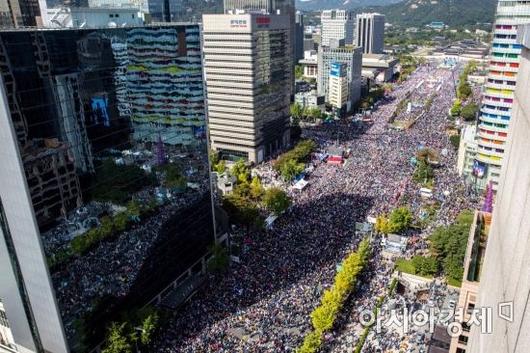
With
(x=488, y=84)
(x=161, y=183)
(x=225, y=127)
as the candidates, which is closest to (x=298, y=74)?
(x=225, y=127)

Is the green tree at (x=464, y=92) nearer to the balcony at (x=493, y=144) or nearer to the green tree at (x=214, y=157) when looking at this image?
the balcony at (x=493, y=144)

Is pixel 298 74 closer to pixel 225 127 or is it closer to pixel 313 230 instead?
pixel 225 127

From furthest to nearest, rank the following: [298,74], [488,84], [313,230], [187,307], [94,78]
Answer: [298,74] < [488,84] < [313,230] < [187,307] < [94,78]

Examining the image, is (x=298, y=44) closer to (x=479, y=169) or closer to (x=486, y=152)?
(x=486, y=152)

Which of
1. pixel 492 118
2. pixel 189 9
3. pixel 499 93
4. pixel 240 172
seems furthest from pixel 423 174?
pixel 189 9

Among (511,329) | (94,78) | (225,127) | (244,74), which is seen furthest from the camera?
(225,127)
